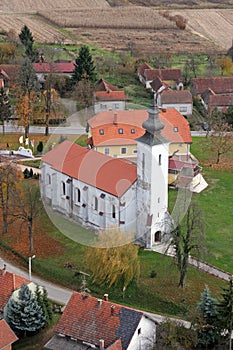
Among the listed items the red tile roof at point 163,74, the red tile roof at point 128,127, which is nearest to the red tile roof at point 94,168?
the red tile roof at point 128,127

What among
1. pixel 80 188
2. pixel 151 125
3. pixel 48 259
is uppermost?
pixel 151 125

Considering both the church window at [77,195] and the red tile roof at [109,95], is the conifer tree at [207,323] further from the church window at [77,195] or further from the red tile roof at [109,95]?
the red tile roof at [109,95]

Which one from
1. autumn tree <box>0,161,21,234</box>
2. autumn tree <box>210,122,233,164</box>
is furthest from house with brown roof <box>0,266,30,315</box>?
autumn tree <box>210,122,233,164</box>

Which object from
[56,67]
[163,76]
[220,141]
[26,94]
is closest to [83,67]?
[56,67]

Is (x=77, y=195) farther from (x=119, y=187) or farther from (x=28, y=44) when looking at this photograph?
(x=28, y=44)

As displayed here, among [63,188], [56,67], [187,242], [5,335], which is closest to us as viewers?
[5,335]

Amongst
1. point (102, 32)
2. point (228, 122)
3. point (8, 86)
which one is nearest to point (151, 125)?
point (228, 122)

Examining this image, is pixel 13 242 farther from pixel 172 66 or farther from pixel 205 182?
pixel 172 66
